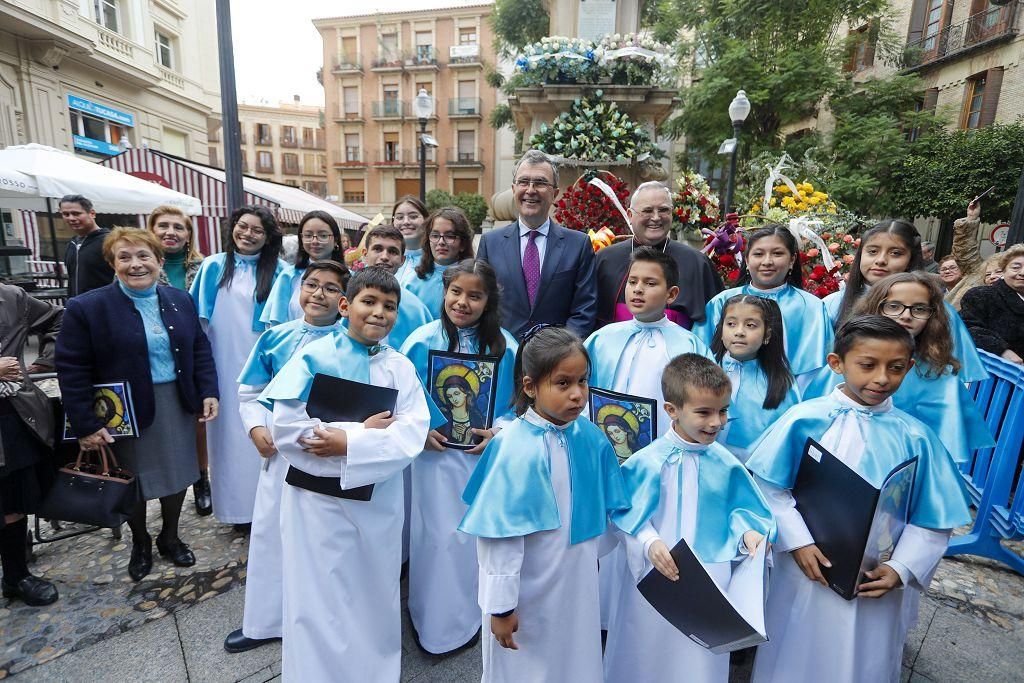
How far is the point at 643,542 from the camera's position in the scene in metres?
1.86

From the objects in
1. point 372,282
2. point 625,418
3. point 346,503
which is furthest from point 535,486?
point 372,282

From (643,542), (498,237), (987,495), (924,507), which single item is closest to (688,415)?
(643,542)

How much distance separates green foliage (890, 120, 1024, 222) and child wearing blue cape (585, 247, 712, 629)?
17422 mm

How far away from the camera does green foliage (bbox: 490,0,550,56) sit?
70.5 ft

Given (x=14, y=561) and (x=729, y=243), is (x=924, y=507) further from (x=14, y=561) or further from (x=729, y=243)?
(x=14, y=561)

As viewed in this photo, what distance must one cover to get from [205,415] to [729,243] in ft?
A: 12.6

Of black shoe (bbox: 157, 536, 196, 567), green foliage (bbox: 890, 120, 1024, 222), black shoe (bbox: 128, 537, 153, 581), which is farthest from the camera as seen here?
green foliage (bbox: 890, 120, 1024, 222)

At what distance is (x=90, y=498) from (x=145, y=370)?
0.69m

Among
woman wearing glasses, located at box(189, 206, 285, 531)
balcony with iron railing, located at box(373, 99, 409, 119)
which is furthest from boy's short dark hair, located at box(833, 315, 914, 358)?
balcony with iron railing, located at box(373, 99, 409, 119)

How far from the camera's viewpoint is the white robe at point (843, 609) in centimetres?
190

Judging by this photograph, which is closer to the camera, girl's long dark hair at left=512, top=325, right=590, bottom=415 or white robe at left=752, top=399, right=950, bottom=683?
girl's long dark hair at left=512, top=325, right=590, bottom=415

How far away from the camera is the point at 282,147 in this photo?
50.5 meters

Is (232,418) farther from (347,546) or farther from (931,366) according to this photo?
(931,366)

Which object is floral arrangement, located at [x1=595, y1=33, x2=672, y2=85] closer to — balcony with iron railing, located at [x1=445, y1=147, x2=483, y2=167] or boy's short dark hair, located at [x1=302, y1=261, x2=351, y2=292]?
boy's short dark hair, located at [x1=302, y1=261, x2=351, y2=292]
